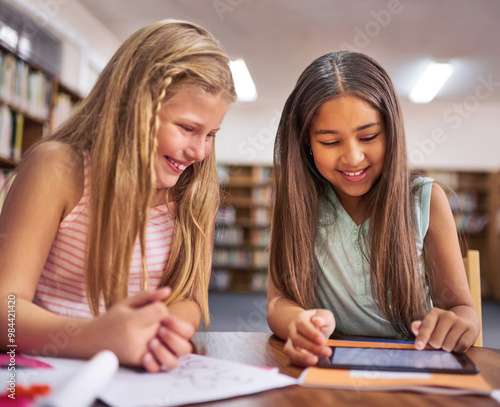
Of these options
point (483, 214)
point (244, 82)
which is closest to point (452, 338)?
point (244, 82)

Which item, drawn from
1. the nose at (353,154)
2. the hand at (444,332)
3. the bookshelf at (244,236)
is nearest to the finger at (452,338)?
the hand at (444,332)

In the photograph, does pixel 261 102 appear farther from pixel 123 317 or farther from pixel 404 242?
pixel 123 317

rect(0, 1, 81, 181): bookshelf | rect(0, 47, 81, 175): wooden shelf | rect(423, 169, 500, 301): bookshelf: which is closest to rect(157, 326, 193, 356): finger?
rect(0, 1, 81, 181): bookshelf

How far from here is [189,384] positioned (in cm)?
55

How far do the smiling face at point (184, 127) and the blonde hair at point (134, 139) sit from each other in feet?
0.06

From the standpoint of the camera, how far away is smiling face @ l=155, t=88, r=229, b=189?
2.84 feet

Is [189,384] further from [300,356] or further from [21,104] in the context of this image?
[21,104]

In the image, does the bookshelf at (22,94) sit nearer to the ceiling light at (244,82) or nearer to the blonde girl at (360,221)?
the blonde girl at (360,221)

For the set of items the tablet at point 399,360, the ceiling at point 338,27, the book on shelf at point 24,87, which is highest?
the ceiling at point 338,27

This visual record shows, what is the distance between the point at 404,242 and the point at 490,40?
→ 4789 millimetres

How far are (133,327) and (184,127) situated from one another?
16.0 inches

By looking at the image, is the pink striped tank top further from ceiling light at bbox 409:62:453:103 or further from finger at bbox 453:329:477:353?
ceiling light at bbox 409:62:453:103

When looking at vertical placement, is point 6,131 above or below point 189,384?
above

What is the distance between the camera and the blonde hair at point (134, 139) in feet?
2.68
